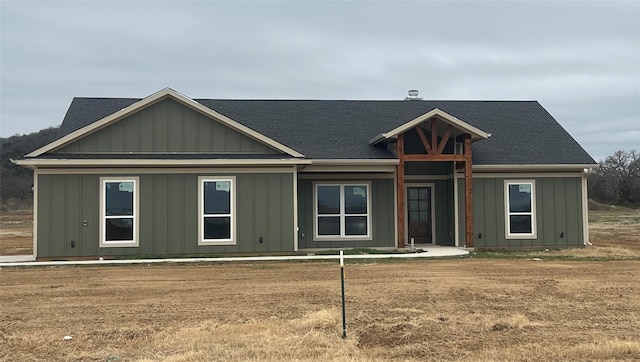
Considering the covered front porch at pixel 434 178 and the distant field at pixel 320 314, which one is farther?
the covered front porch at pixel 434 178

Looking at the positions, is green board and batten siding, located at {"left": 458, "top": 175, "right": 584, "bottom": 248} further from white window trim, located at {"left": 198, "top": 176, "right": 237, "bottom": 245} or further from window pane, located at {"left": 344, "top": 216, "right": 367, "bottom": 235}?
white window trim, located at {"left": 198, "top": 176, "right": 237, "bottom": 245}

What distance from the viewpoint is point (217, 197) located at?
655 inches

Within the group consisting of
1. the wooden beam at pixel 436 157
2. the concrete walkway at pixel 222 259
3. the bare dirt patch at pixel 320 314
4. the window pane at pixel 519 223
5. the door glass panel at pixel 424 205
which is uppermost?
the wooden beam at pixel 436 157

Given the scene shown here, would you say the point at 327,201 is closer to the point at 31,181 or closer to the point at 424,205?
the point at 424,205

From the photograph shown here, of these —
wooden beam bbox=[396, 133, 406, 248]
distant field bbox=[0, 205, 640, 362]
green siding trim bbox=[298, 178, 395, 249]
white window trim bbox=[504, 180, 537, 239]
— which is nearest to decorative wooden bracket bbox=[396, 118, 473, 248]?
wooden beam bbox=[396, 133, 406, 248]

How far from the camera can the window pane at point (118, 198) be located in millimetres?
16125

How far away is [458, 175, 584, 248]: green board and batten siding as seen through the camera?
18.6 m

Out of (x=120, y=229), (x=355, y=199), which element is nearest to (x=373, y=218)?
(x=355, y=199)

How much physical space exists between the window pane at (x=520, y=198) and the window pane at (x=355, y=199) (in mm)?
4649

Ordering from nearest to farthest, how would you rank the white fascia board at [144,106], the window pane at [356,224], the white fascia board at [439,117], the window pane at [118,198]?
the white fascia board at [144,106], the window pane at [118,198], the white fascia board at [439,117], the window pane at [356,224]

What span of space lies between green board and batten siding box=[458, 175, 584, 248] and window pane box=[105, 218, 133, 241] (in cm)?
985

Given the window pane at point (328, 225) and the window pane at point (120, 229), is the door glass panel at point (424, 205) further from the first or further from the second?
the window pane at point (120, 229)

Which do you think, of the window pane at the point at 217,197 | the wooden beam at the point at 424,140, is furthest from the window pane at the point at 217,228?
the wooden beam at the point at 424,140

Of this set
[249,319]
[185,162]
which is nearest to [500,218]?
[185,162]
